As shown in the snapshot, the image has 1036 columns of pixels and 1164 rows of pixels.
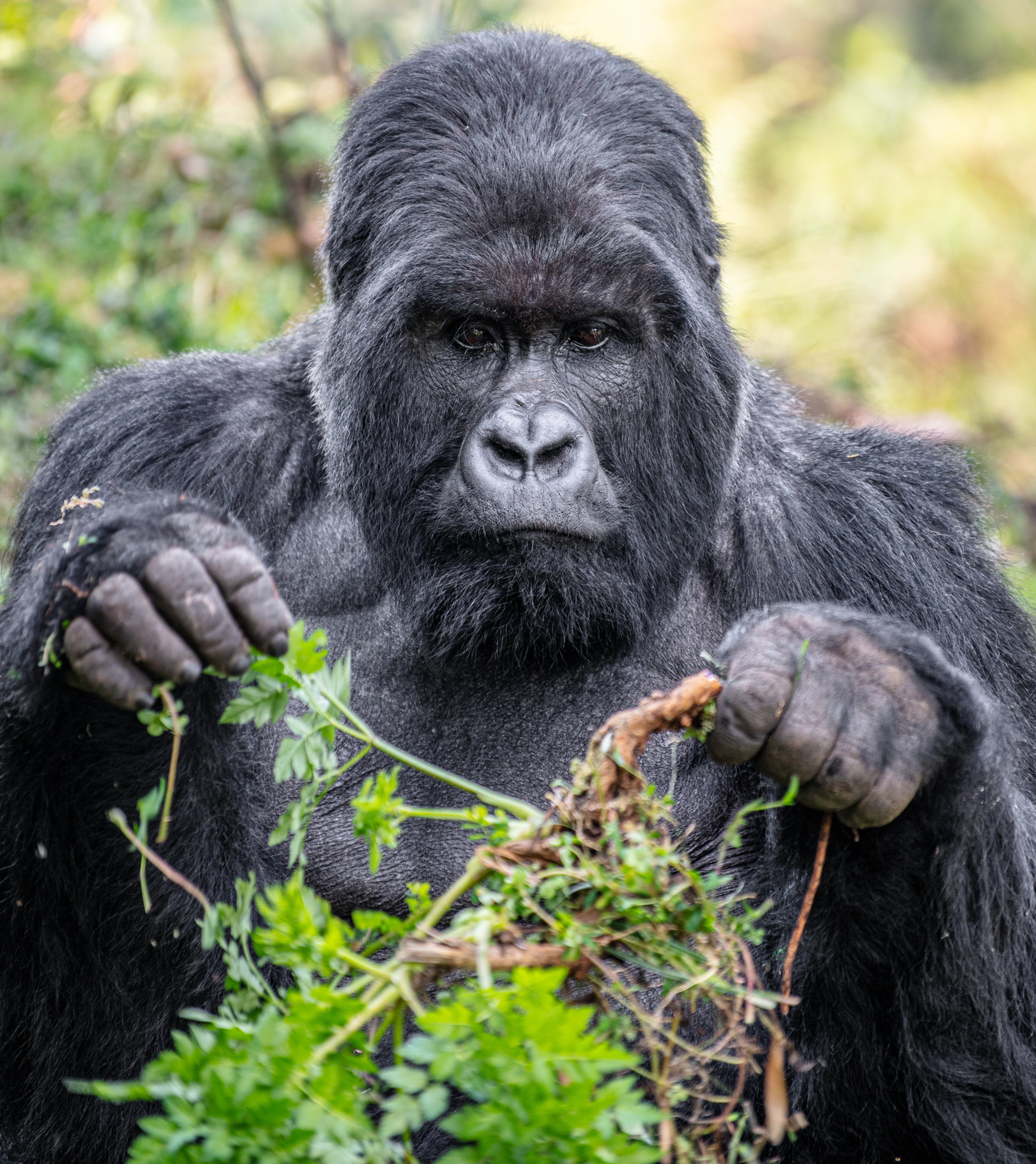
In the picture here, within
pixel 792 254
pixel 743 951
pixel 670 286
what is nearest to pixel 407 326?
pixel 670 286

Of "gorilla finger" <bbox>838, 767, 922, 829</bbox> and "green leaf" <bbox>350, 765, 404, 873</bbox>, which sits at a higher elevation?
"green leaf" <bbox>350, 765, 404, 873</bbox>

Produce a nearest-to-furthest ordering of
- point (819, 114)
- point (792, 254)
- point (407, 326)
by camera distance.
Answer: point (407, 326) < point (792, 254) < point (819, 114)

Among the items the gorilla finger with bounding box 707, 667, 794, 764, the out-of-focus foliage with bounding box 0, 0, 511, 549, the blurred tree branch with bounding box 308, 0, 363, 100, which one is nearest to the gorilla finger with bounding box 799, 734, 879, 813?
the gorilla finger with bounding box 707, 667, 794, 764

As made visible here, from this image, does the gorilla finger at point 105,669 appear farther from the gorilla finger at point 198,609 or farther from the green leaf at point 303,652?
the green leaf at point 303,652

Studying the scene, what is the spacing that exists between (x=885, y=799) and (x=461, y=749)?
1.25m

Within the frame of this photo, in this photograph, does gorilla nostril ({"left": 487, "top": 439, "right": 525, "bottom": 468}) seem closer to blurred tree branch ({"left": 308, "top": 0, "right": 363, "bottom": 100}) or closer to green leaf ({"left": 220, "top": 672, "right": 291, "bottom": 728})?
green leaf ({"left": 220, "top": 672, "right": 291, "bottom": 728})

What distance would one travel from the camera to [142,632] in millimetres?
2598

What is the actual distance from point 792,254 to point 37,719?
25.3ft

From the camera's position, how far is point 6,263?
7.23 meters

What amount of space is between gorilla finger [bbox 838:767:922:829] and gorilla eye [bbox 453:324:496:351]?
4.41 ft

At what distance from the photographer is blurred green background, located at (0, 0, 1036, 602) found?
7082 millimetres

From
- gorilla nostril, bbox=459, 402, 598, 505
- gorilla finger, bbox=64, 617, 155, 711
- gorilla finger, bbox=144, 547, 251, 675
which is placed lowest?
gorilla finger, bbox=64, 617, 155, 711

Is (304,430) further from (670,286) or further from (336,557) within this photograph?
(670,286)

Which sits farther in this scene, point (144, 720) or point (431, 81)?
point (431, 81)
